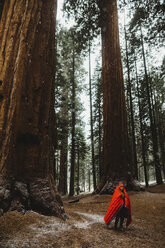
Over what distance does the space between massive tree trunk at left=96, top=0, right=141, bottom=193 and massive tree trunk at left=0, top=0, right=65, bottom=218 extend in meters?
4.20

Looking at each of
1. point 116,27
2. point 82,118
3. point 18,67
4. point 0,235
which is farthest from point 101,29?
point 82,118

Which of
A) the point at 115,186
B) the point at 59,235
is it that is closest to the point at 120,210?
the point at 59,235

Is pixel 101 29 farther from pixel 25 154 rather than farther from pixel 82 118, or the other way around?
pixel 82 118

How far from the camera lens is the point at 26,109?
2549 millimetres

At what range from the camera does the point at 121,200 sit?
2789 millimetres

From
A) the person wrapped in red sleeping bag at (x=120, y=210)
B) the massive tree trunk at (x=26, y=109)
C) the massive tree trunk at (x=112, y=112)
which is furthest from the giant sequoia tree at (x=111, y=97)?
the massive tree trunk at (x=26, y=109)

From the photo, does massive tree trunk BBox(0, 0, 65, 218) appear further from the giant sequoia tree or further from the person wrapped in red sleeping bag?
the giant sequoia tree

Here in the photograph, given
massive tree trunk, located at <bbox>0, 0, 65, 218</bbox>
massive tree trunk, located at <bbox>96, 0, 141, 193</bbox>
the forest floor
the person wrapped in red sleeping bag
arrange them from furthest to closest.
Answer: massive tree trunk, located at <bbox>96, 0, 141, 193</bbox> → the person wrapped in red sleeping bag → massive tree trunk, located at <bbox>0, 0, 65, 218</bbox> → the forest floor

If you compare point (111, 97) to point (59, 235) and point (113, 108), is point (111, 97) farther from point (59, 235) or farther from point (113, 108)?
point (59, 235)

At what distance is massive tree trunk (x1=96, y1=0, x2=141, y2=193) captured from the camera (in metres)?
6.42

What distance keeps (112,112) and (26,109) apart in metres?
5.13

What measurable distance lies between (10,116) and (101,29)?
7912 mm

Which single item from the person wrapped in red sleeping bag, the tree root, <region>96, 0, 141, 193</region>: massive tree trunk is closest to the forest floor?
the person wrapped in red sleeping bag

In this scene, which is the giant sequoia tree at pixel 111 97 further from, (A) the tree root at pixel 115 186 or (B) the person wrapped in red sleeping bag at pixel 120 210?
(B) the person wrapped in red sleeping bag at pixel 120 210
